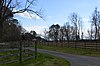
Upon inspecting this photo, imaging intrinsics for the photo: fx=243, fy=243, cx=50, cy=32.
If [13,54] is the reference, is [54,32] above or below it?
above

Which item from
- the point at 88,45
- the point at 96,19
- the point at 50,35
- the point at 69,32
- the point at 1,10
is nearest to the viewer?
the point at 1,10

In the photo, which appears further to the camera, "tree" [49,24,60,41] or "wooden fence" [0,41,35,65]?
"tree" [49,24,60,41]

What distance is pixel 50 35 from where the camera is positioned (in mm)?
137500

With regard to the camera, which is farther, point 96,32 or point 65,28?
point 65,28

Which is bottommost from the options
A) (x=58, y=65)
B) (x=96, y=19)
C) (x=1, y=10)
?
(x=58, y=65)

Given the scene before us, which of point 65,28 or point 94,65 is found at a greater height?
point 65,28

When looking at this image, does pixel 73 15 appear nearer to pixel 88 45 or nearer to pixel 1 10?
pixel 88 45

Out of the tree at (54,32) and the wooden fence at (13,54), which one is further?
the tree at (54,32)

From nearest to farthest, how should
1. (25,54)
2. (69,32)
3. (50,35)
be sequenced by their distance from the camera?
(25,54), (69,32), (50,35)

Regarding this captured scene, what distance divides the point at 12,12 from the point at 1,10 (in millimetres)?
2603

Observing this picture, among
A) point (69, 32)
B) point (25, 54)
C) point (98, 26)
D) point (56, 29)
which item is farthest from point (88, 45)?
point (56, 29)

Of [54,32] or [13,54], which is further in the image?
[54,32]

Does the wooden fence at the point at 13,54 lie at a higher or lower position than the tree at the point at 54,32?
lower

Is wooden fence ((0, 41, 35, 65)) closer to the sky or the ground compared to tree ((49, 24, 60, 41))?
closer to the ground
